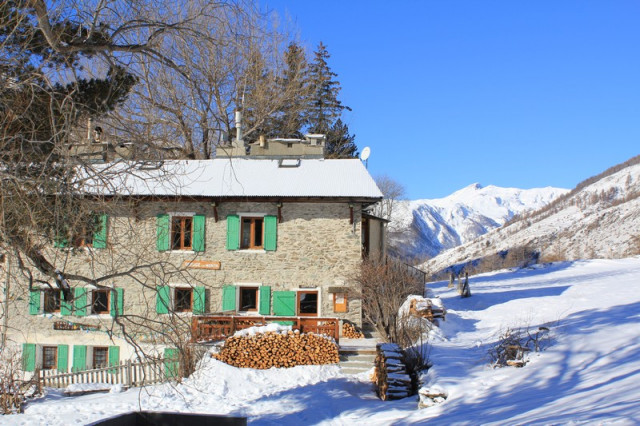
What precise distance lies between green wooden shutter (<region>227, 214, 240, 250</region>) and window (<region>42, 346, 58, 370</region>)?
6.93m

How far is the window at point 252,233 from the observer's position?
18.4 m

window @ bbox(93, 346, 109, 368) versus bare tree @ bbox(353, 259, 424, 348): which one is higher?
bare tree @ bbox(353, 259, 424, 348)

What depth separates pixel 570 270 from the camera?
2802 cm

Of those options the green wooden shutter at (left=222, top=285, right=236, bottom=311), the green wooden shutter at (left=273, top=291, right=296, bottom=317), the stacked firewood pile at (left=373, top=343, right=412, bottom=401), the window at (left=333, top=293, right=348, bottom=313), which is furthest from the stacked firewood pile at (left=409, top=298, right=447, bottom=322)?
the stacked firewood pile at (left=373, top=343, right=412, bottom=401)

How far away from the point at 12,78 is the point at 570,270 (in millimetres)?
28123

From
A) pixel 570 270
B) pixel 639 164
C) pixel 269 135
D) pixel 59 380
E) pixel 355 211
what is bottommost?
pixel 59 380

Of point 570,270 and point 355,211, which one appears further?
point 570,270

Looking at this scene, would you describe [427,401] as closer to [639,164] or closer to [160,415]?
[160,415]

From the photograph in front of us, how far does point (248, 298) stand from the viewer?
18.3 meters

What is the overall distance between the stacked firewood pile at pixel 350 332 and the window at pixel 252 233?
3.95 m

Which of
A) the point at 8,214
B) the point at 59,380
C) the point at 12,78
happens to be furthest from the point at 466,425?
the point at 59,380

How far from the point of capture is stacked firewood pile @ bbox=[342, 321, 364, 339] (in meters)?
17.3

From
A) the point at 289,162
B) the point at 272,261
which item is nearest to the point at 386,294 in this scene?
the point at 272,261

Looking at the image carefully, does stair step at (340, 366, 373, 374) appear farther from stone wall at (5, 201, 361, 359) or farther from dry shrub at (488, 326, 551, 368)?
dry shrub at (488, 326, 551, 368)
